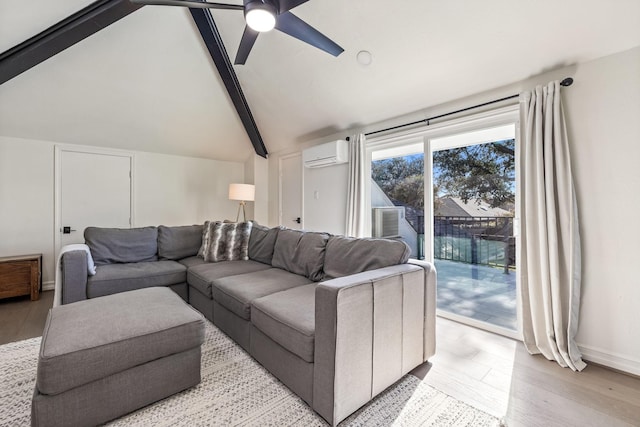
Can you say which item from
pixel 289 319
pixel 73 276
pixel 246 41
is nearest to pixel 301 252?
pixel 289 319

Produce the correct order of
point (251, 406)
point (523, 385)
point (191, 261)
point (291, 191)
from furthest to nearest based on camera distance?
1. point (291, 191)
2. point (191, 261)
3. point (523, 385)
4. point (251, 406)

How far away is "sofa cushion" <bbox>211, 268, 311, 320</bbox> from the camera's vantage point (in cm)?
206

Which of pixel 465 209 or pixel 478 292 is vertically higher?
pixel 465 209

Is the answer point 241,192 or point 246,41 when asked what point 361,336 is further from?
point 241,192

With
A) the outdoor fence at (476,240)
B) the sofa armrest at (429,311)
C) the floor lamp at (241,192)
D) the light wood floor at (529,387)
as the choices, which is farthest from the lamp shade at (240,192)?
the light wood floor at (529,387)

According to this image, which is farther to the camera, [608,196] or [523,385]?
[608,196]

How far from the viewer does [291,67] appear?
3.20m

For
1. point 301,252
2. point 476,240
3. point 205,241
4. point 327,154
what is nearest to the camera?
point 301,252

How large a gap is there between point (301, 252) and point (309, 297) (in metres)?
0.71

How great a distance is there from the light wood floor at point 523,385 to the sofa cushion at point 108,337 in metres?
1.40

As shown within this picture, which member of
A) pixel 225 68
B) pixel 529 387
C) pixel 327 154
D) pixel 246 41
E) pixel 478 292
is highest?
pixel 225 68

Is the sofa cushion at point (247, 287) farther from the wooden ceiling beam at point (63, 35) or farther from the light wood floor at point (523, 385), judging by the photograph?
the wooden ceiling beam at point (63, 35)

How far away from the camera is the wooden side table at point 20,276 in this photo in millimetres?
3178

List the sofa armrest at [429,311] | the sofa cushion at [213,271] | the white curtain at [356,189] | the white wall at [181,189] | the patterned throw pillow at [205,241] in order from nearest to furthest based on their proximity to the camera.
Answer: the sofa armrest at [429,311]
the sofa cushion at [213,271]
the patterned throw pillow at [205,241]
the white curtain at [356,189]
the white wall at [181,189]
